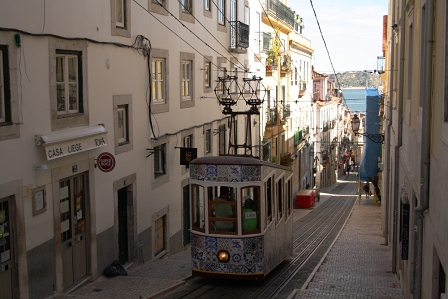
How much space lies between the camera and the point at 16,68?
9.16 metres

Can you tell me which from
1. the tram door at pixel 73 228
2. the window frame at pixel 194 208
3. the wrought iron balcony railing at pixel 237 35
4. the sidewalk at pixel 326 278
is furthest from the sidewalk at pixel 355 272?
the wrought iron balcony railing at pixel 237 35

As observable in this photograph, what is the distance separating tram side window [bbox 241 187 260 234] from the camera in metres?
11.3

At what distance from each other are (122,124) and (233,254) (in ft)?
14.4

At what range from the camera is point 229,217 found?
37.1ft

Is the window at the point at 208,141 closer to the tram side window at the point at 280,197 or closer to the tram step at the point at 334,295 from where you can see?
the tram side window at the point at 280,197

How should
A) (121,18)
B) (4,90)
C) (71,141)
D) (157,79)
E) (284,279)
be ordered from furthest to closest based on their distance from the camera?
(157,79), (121,18), (284,279), (71,141), (4,90)

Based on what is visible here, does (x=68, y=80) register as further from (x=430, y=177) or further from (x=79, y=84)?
(x=430, y=177)

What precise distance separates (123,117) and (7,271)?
17.9 feet

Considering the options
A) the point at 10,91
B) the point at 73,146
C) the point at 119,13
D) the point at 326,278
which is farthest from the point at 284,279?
the point at 10,91

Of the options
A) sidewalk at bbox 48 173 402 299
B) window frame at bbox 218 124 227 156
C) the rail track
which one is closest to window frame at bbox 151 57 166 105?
sidewalk at bbox 48 173 402 299

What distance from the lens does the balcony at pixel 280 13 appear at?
106 ft

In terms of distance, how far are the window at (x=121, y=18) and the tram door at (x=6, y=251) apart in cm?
511

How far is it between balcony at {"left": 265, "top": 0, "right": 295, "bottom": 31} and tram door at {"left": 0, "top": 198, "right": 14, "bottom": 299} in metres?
24.5

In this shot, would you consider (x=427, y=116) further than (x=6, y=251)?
No
